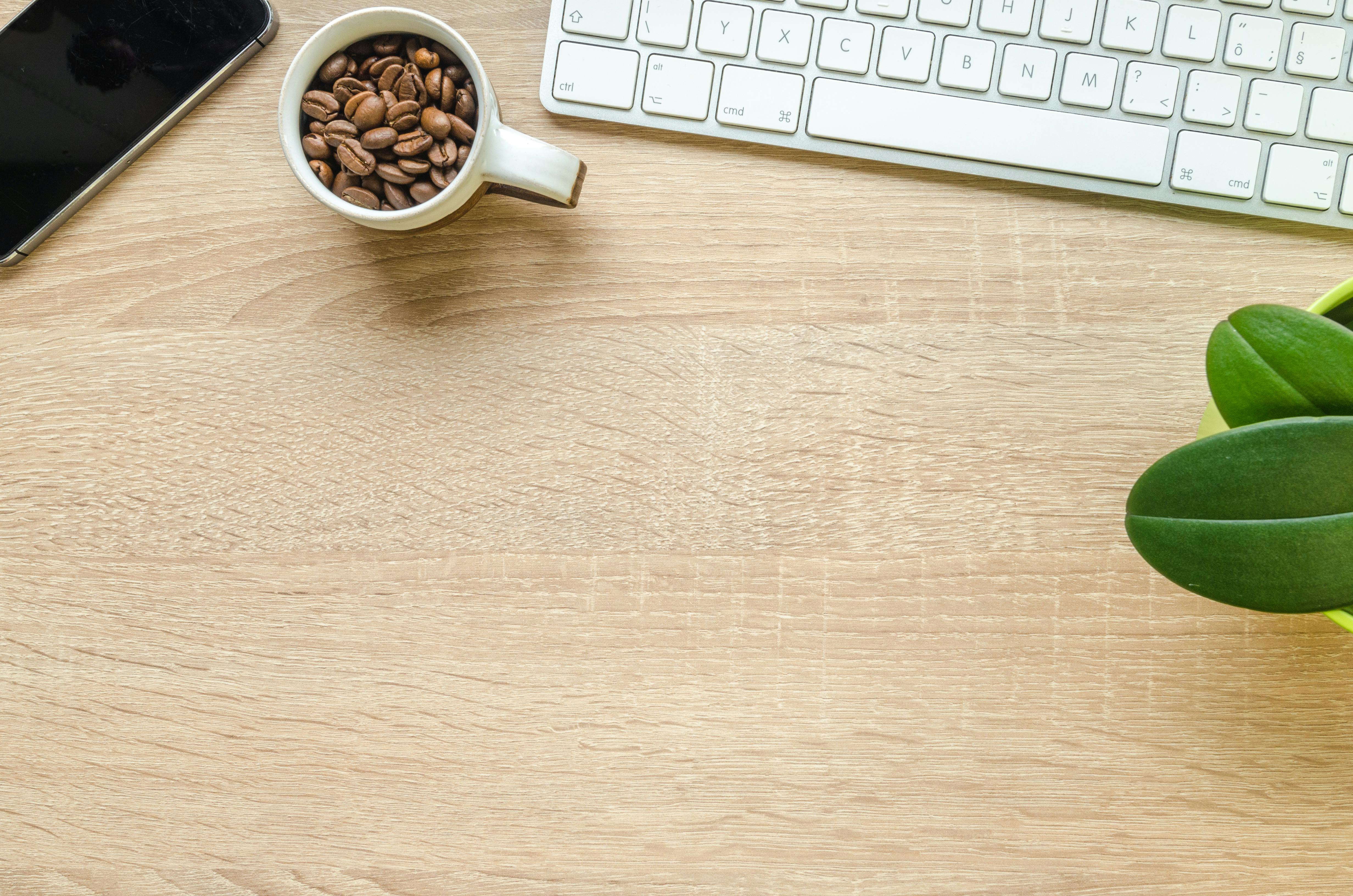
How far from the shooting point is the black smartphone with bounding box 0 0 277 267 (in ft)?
1.73

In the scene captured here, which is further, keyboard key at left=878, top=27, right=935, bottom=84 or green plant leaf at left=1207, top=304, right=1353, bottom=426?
keyboard key at left=878, top=27, right=935, bottom=84

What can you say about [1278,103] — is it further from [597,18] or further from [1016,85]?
[597,18]

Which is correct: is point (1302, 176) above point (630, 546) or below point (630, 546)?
above

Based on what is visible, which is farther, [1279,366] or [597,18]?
[597,18]

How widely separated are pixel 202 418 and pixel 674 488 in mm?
285

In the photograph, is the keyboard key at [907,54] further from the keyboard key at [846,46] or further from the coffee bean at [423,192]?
the coffee bean at [423,192]

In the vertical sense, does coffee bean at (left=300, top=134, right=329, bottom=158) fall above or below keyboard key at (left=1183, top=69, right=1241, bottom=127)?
below

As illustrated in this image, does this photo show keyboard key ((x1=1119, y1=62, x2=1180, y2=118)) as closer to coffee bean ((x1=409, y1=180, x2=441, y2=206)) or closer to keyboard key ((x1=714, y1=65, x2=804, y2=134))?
keyboard key ((x1=714, y1=65, x2=804, y2=134))

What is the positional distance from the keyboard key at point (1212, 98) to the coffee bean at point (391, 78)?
0.43m

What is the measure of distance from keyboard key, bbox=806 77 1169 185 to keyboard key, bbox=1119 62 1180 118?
1cm

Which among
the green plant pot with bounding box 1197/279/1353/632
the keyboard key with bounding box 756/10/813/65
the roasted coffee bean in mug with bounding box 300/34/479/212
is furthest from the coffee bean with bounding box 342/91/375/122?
the green plant pot with bounding box 1197/279/1353/632

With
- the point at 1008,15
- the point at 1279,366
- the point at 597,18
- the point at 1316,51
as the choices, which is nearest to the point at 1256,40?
the point at 1316,51

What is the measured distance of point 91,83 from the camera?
53cm

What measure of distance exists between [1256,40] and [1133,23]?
67mm
